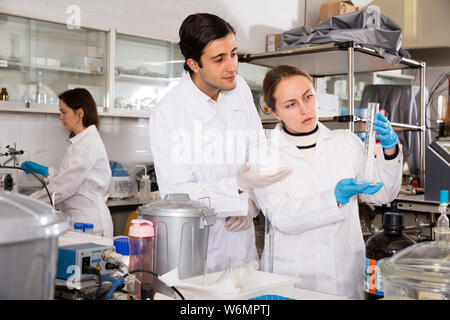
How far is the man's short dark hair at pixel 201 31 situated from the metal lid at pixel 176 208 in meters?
0.77

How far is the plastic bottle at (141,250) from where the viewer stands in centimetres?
123

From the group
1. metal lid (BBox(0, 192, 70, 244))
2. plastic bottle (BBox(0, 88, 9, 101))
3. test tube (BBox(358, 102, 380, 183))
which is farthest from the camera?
plastic bottle (BBox(0, 88, 9, 101))

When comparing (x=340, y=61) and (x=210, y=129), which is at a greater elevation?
(x=340, y=61)

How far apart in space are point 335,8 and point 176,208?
3506mm

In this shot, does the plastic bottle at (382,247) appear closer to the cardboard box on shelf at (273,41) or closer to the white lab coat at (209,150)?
the white lab coat at (209,150)

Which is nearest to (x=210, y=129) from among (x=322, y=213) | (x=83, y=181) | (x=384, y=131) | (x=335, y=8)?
(x=322, y=213)

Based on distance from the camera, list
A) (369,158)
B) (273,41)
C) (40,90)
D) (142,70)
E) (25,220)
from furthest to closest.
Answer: (273,41), (142,70), (40,90), (369,158), (25,220)

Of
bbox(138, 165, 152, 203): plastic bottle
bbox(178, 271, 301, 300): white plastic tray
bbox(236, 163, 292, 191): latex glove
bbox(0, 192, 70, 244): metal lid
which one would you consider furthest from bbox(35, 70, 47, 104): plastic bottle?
bbox(0, 192, 70, 244): metal lid

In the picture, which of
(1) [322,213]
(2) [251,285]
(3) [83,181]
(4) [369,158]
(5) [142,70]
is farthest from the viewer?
(5) [142,70]

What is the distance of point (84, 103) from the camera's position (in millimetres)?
3207

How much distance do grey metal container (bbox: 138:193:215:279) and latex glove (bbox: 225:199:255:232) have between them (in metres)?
0.61

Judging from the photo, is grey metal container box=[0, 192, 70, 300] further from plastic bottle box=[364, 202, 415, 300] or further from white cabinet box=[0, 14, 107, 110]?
white cabinet box=[0, 14, 107, 110]

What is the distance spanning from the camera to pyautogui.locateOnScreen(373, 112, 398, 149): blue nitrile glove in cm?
162

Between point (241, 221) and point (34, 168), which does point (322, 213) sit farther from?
point (34, 168)
